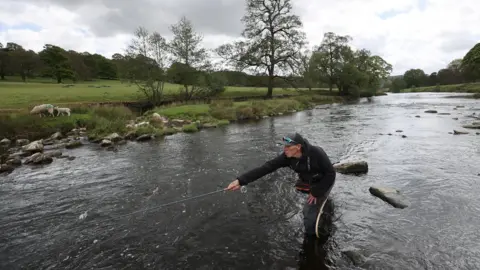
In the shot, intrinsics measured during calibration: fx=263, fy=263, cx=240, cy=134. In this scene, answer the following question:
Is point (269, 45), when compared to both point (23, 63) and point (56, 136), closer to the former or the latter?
point (56, 136)

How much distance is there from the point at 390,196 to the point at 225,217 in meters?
5.19

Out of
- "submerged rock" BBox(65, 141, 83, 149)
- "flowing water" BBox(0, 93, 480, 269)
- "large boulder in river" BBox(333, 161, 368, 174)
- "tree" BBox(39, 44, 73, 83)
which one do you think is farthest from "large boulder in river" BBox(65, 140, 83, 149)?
"tree" BBox(39, 44, 73, 83)

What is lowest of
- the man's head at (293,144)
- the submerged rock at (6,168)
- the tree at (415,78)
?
the submerged rock at (6,168)

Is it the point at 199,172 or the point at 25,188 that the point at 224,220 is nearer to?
the point at 199,172

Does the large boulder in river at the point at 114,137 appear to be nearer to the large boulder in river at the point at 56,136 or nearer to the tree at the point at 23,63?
the large boulder in river at the point at 56,136

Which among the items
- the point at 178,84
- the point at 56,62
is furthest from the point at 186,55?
the point at 56,62

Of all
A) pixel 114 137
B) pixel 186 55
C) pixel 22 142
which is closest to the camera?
pixel 22 142

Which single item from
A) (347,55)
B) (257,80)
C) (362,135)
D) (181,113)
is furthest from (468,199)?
(347,55)

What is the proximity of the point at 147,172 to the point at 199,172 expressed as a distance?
2.32 meters

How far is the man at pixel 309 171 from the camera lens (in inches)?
216

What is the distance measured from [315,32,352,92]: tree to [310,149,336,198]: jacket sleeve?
62.0 meters

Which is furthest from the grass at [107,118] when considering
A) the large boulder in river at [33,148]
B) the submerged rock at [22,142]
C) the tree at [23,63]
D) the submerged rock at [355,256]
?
the tree at [23,63]

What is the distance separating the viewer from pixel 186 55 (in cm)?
3716

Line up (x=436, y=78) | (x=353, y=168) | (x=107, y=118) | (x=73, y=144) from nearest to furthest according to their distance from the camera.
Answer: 1. (x=353, y=168)
2. (x=73, y=144)
3. (x=107, y=118)
4. (x=436, y=78)
